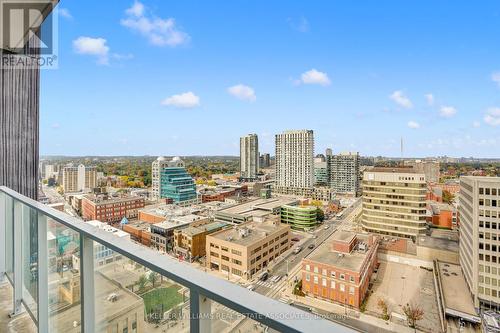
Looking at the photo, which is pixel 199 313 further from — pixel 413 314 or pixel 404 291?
pixel 404 291

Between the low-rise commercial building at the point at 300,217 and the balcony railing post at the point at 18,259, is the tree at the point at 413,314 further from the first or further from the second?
the low-rise commercial building at the point at 300,217

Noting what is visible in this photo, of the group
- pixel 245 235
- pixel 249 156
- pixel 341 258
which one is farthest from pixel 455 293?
pixel 249 156

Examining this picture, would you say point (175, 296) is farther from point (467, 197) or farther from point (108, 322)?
point (467, 197)

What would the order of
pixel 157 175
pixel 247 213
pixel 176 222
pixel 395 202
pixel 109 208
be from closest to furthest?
pixel 176 222 < pixel 395 202 < pixel 109 208 < pixel 247 213 < pixel 157 175

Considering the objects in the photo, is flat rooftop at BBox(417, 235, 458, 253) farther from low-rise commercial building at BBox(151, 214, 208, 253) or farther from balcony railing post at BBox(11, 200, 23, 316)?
balcony railing post at BBox(11, 200, 23, 316)

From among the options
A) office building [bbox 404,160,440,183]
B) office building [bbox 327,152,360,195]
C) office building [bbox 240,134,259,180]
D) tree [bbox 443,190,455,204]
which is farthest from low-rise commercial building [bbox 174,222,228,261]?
office building [bbox 240,134,259,180]
